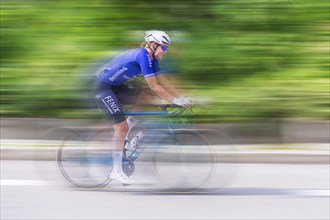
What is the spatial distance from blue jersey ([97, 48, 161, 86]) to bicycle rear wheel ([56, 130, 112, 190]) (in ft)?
1.90

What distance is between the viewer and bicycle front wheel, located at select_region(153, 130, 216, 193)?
7.38 meters

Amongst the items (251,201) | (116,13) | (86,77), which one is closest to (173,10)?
(116,13)

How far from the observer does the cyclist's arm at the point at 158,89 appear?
23.1ft

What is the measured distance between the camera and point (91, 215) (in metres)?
6.59

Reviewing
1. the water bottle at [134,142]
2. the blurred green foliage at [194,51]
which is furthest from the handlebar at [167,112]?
the blurred green foliage at [194,51]

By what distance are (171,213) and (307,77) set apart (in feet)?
14.1

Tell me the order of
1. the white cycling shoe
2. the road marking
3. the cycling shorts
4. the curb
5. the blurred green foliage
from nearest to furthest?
the cycling shorts, the white cycling shoe, the road marking, the curb, the blurred green foliage

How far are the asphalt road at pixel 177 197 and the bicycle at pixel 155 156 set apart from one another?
119 mm

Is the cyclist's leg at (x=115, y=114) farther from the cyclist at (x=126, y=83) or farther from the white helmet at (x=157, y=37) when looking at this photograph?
the white helmet at (x=157, y=37)

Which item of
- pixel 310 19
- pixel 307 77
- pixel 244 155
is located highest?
pixel 310 19

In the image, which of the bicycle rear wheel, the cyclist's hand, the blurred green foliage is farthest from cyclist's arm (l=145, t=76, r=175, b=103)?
the blurred green foliage

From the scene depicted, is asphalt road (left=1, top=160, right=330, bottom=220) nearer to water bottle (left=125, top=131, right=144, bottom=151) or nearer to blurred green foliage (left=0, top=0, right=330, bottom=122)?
water bottle (left=125, top=131, right=144, bottom=151)

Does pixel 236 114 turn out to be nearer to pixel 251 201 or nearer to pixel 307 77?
pixel 307 77

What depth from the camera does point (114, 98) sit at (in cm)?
732
